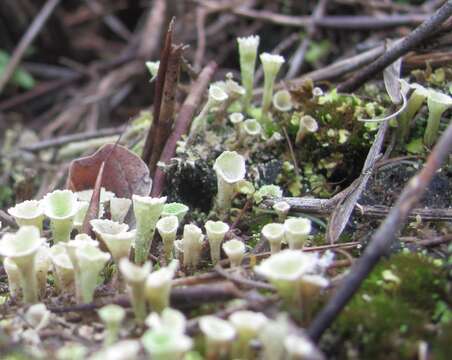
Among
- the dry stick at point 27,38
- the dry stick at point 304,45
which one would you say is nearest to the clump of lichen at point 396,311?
the dry stick at point 304,45

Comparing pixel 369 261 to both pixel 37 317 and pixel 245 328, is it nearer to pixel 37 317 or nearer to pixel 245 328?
pixel 245 328

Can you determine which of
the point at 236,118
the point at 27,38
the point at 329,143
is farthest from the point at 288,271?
the point at 27,38

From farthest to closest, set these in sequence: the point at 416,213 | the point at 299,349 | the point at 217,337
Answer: the point at 416,213
the point at 217,337
the point at 299,349

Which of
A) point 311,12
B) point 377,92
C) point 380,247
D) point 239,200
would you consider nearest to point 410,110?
point 377,92

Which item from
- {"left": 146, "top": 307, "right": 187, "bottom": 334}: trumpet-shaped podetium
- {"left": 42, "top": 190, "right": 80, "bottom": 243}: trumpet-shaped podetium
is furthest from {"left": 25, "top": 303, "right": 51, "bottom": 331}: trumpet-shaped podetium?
{"left": 146, "top": 307, "right": 187, "bottom": 334}: trumpet-shaped podetium

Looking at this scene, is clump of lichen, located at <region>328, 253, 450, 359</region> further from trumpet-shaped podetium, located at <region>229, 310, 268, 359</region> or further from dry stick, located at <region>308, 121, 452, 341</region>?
trumpet-shaped podetium, located at <region>229, 310, 268, 359</region>
